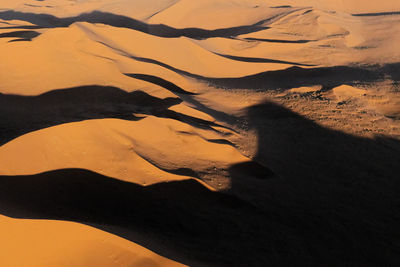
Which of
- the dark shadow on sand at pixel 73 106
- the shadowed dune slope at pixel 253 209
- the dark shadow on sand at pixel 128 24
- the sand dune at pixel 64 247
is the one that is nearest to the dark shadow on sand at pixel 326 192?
the shadowed dune slope at pixel 253 209

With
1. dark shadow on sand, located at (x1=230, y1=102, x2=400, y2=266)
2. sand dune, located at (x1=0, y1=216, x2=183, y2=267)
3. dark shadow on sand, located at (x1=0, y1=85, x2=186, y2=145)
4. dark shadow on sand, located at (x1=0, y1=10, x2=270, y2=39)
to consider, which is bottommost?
dark shadow on sand, located at (x1=230, y1=102, x2=400, y2=266)

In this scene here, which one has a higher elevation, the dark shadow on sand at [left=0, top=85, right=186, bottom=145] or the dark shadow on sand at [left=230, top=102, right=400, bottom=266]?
the dark shadow on sand at [left=0, top=85, right=186, bottom=145]

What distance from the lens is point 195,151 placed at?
5012 mm

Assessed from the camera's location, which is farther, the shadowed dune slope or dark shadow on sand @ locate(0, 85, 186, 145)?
dark shadow on sand @ locate(0, 85, 186, 145)

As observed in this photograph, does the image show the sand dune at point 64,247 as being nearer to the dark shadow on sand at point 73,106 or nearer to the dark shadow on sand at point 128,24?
the dark shadow on sand at point 73,106

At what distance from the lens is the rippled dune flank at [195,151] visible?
3.23 meters

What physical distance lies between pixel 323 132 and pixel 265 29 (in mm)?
7713

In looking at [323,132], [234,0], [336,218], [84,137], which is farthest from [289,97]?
[234,0]

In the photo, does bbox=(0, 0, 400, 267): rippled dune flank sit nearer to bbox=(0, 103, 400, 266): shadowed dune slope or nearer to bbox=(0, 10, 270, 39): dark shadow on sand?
bbox=(0, 103, 400, 266): shadowed dune slope

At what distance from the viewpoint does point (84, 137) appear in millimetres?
4746

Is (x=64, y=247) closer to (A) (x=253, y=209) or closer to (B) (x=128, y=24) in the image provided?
(A) (x=253, y=209)

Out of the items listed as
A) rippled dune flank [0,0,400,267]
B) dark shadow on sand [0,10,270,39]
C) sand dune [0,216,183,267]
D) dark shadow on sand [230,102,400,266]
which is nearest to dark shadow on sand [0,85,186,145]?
rippled dune flank [0,0,400,267]

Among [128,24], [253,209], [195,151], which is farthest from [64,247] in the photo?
[128,24]

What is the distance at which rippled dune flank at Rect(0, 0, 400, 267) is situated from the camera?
323 centimetres
